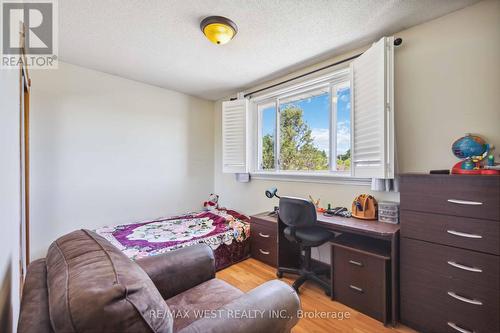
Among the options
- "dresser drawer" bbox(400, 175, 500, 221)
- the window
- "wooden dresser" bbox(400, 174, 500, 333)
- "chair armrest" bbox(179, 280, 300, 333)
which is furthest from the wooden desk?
"chair armrest" bbox(179, 280, 300, 333)

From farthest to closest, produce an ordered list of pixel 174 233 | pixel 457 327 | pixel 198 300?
pixel 174 233
pixel 457 327
pixel 198 300

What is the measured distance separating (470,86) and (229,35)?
6.68 feet

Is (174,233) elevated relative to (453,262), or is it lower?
lower

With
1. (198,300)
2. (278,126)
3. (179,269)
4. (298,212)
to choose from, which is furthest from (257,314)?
(278,126)

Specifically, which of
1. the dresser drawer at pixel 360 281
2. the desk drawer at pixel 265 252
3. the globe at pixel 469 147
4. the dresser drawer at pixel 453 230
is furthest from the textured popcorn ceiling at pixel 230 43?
the desk drawer at pixel 265 252

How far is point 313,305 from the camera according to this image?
6.12ft

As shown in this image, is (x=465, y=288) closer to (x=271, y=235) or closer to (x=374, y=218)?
(x=374, y=218)

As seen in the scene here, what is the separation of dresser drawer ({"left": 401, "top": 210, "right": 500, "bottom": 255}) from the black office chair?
677mm

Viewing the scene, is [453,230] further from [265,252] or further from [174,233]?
[174,233]

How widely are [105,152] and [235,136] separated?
6.16 feet

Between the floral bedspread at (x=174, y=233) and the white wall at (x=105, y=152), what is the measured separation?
0.40 metres

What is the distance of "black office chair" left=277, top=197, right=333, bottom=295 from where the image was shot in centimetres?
195

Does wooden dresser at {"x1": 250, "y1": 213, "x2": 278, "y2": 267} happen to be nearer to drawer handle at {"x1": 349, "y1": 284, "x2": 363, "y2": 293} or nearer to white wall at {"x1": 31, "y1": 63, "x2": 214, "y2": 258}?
drawer handle at {"x1": 349, "y1": 284, "x2": 363, "y2": 293}

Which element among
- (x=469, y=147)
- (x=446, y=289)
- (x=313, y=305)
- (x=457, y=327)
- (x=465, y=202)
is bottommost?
(x=313, y=305)
